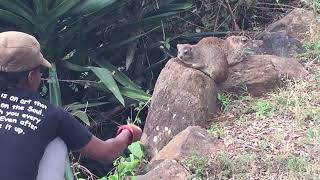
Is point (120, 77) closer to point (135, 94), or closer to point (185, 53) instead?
point (135, 94)

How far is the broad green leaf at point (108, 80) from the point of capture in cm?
520

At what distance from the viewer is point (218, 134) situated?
4539 mm

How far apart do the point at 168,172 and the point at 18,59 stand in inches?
60.7

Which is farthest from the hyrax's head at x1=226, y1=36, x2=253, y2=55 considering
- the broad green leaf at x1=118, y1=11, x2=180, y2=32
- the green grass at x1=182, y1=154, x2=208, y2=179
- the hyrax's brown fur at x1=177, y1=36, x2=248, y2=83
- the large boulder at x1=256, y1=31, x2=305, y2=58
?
the green grass at x1=182, y1=154, x2=208, y2=179

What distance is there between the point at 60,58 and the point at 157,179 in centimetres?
210

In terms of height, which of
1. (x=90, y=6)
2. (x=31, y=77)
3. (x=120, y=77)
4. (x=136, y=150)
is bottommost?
(x=136, y=150)

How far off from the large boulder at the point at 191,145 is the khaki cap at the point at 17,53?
5.31 feet

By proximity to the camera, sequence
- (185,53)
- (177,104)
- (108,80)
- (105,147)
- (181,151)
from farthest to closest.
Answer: (108,80)
(185,53)
(177,104)
(181,151)
(105,147)

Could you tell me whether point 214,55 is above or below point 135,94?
above

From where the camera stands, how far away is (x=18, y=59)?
2689 mm

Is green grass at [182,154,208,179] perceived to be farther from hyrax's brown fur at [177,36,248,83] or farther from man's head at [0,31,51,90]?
man's head at [0,31,51,90]

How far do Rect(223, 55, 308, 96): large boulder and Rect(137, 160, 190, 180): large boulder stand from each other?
4.42ft

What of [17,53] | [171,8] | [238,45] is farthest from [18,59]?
[171,8]

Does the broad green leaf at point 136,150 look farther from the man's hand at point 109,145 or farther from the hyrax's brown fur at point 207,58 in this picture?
the man's hand at point 109,145
